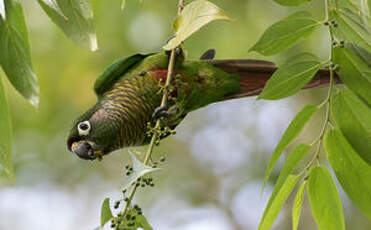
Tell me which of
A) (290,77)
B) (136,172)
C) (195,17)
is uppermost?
(195,17)

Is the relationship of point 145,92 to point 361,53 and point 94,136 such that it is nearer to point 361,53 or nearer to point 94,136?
point 94,136

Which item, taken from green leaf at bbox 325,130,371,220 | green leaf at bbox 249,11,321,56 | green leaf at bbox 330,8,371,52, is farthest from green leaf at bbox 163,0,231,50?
green leaf at bbox 325,130,371,220

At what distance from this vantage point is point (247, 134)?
741 centimetres

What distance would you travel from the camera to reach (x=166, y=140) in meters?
6.95

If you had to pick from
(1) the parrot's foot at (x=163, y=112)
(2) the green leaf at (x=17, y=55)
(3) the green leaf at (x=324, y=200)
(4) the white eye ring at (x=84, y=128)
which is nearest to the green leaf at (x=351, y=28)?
(3) the green leaf at (x=324, y=200)

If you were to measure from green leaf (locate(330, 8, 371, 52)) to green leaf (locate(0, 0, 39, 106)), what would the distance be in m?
0.90

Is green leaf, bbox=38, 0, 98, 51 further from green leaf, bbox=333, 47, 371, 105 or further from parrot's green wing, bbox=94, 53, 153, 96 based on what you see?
parrot's green wing, bbox=94, 53, 153, 96

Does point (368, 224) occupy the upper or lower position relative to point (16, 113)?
lower

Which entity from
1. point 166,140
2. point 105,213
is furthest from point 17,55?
point 166,140

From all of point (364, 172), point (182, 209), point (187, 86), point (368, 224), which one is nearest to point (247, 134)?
point (182, 209)

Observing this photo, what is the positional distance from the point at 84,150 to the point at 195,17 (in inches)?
45.1

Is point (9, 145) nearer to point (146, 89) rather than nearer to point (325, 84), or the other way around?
point (146, 89)

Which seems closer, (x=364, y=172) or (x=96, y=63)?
(x=364, y=172)

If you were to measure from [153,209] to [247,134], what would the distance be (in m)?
1.62
